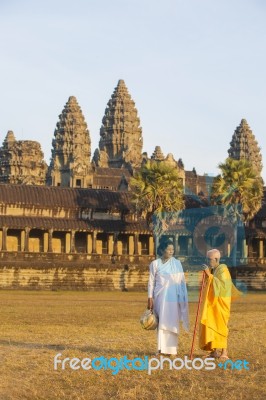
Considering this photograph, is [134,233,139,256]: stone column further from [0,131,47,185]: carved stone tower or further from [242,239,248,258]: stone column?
[0,131,47,185]: carved stone tower

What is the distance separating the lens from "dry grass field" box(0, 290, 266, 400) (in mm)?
14898

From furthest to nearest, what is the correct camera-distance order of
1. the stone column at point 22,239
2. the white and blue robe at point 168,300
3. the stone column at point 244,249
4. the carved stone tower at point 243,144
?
the carved stone tower at point 243,144
the stone column at point 244,249
the stone column at point 22,239
the white and blue robe at point 168,300

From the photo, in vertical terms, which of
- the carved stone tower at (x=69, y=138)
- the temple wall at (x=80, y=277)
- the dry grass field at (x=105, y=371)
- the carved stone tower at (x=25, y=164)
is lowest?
the dry grass field at (x=105, y=371)

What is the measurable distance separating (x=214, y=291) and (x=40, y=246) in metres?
61.2

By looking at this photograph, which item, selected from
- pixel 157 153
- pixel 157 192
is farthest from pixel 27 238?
pixel 157 153

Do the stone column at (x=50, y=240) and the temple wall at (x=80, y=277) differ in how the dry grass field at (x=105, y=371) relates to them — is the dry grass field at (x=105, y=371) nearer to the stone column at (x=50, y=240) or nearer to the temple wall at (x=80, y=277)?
the temple wall at (x=80, y=277)

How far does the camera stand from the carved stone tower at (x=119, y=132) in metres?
177

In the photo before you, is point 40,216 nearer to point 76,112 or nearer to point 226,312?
point 226,312

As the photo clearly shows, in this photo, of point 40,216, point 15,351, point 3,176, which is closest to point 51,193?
point 40,216

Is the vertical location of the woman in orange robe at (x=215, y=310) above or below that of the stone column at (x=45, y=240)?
below

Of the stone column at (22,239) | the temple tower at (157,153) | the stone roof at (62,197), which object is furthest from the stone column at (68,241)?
the temple tower at (157,153)

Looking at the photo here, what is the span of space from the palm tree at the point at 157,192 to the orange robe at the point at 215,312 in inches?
2138

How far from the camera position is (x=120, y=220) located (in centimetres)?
8031

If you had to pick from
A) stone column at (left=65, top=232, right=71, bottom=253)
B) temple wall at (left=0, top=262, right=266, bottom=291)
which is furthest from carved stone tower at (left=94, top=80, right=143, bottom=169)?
temple wall at (left=0, top=262, right=266, bottom=291)
